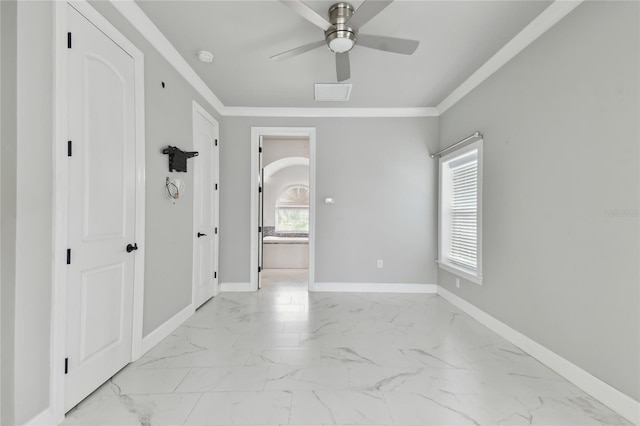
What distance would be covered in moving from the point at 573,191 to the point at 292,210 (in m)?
6.74

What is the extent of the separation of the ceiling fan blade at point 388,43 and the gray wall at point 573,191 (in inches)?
42.0

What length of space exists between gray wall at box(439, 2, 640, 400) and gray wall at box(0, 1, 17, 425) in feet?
10.6

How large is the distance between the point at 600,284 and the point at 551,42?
5.84 ft

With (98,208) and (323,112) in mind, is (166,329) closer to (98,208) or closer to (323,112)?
(98,208)

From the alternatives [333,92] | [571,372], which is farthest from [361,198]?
[571,372]

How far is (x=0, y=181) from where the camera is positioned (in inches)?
48.7

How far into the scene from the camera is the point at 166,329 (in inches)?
102

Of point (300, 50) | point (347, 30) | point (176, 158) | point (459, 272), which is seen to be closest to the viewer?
point (347, 30)

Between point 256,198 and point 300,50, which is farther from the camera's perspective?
point 256,198

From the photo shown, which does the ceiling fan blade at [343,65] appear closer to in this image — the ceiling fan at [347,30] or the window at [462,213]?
the ceiling fan at [347,30]

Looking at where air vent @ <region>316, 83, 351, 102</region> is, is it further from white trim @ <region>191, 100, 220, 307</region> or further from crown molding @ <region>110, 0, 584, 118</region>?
white trim @ <region>191, 100, 220, 307</region>

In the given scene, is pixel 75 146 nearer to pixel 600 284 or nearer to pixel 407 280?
pixel 600 284

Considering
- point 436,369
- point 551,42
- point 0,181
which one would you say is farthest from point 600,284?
point 0,181

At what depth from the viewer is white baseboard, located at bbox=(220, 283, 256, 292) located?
4051 mm
